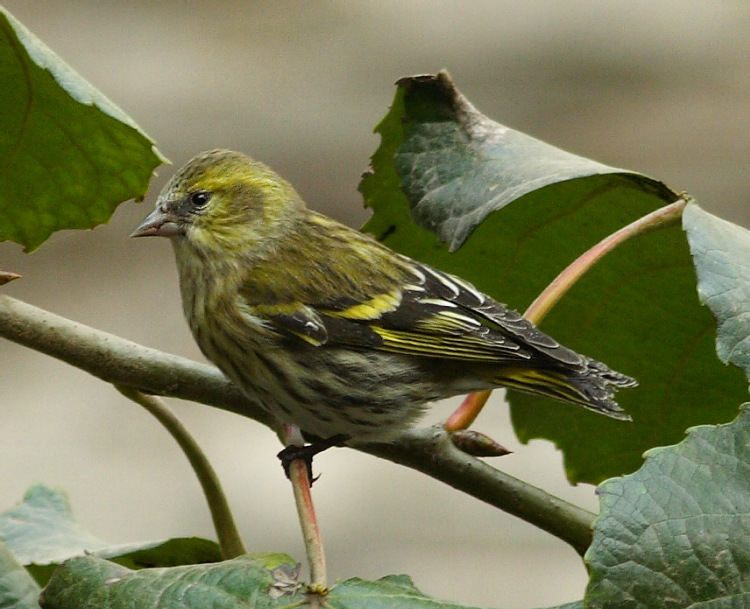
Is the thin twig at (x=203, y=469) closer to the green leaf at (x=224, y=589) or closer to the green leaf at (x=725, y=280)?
the green leaf at (x=224, y=589)

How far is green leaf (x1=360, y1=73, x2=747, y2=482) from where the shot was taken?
190 centimetres

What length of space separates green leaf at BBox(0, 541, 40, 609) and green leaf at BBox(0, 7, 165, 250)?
0.51 meters

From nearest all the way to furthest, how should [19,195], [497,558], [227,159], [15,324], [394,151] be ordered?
1. [15,324]
2. [19,195]
3. [394,151]
4. [227,159]
5. [497,558]

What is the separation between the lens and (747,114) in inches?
338

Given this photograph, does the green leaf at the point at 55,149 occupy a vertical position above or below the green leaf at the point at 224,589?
above

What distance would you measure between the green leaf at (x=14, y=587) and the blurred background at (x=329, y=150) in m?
4.25

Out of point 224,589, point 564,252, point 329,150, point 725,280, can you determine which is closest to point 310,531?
A: point 224,589

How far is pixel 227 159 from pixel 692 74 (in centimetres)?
678

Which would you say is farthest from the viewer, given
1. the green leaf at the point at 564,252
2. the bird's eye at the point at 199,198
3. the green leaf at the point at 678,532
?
the bird's eye at the point at 199,198

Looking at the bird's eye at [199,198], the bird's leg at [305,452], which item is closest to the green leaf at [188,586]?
the bird's leg at [305,452]

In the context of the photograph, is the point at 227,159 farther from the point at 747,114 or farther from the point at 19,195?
the point at 747,114

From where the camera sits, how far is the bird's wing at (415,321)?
223 cm

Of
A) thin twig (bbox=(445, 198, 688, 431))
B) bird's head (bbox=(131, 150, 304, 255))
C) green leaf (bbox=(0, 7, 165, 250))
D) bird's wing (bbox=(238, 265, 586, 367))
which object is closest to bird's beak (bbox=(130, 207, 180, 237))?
bird's head (bbox=(131, 150, 304, 255))

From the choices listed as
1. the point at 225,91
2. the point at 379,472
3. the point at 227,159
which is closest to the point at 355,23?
the point at 225,91
